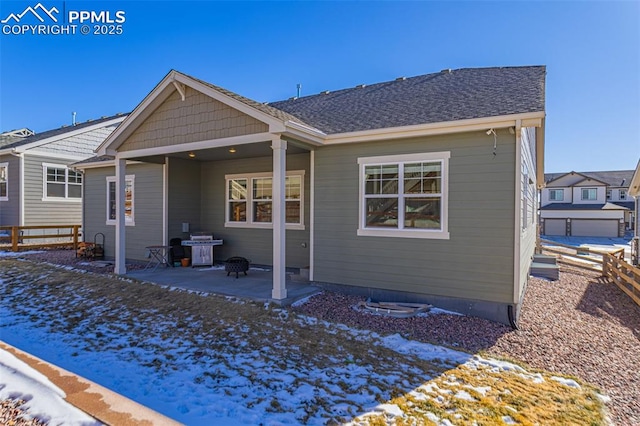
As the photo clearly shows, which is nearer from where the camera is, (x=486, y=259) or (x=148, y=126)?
(x=486, y=259)

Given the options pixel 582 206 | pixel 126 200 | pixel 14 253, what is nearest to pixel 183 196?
pixel 126 200

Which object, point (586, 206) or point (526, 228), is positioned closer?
point (526, 228)

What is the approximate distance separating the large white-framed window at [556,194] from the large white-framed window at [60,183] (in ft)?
147

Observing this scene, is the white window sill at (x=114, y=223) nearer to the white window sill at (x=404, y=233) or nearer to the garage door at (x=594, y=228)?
the white window sill at (x=404, y=233)

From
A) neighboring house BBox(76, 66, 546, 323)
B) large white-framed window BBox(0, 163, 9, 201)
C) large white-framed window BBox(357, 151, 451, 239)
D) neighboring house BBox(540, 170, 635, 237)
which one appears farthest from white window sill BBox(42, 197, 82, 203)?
neighboring house BBox(540, 170, 635, 237)

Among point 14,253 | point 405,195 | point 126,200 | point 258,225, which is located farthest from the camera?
point 14,253

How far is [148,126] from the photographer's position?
333 inches

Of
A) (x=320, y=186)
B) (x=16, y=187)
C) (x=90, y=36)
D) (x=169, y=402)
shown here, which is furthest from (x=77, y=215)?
(x=169, y=402)

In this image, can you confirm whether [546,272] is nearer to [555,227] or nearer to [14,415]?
[14,415]

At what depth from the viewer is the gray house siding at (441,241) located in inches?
228

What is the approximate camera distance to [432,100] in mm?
7488

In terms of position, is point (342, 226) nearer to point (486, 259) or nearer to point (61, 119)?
point (486, 259)

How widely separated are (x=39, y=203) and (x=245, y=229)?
1151 centimetres

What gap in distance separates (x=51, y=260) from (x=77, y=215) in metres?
6.25
